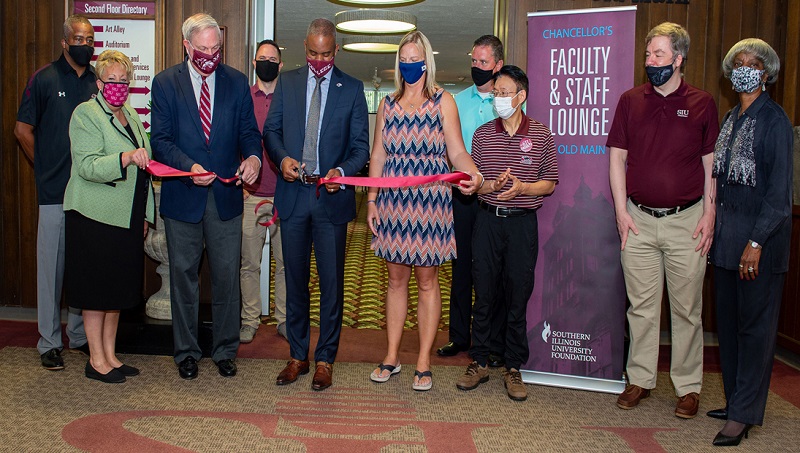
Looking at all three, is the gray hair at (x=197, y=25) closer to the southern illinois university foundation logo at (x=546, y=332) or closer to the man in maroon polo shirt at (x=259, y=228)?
the man in maroon polo shirt at (x=259, y=228)

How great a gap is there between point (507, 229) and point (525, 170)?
33cm

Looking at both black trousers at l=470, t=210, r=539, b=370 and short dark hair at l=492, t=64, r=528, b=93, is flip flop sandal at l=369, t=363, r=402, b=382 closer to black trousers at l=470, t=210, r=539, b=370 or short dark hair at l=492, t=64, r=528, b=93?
black trousers at l=470, t=210, r=539, b=370

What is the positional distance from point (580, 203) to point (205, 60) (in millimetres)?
2161

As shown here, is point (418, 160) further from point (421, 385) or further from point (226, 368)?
point (226, 368)

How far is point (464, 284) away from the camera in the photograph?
482cm

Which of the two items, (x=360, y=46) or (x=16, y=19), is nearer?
(x=16, y=19)

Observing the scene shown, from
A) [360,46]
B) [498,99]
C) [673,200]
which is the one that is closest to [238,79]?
[498,99]

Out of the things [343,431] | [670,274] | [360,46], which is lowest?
[343,431]

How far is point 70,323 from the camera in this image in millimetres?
4672

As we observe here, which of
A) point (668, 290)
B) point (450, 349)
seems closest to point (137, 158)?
point (450, 349)

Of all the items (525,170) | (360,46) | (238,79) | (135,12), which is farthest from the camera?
(360,46)

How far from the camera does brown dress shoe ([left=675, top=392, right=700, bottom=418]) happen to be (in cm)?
376

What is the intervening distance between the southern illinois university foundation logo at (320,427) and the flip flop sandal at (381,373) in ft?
0.94

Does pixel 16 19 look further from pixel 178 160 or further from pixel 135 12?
pixel 178 160
